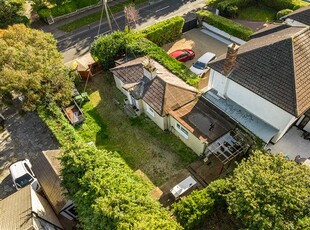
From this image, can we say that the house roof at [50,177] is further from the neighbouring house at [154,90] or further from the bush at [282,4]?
the bush at [282,4]

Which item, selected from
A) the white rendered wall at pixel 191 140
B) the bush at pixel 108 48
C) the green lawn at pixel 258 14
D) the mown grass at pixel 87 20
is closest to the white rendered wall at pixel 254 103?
the white rendered wall at pixel 191 140

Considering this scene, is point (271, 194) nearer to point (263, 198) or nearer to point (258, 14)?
point (263, 198)

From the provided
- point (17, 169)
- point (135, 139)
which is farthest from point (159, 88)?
point (17, 169)

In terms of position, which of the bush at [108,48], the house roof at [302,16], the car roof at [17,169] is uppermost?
the bush at [108,48]

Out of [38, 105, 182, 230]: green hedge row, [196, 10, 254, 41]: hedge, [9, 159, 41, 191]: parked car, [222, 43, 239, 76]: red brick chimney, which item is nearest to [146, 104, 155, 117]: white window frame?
[38, 105, 182, 230]: green hedge row

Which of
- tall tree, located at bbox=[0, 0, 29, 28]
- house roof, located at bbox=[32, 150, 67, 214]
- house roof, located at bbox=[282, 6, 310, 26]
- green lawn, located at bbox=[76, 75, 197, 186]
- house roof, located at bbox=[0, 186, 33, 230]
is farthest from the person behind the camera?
tall tree, located at bbox=[0, 0, 29, 28]

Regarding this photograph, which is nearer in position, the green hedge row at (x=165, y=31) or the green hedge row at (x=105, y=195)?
the green hedge row at (x=105, y=195)

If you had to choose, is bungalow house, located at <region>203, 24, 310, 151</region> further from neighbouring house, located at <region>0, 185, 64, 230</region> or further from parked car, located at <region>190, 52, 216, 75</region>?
neighbouring house, located at <region>0, 185, 64, 230</region>
